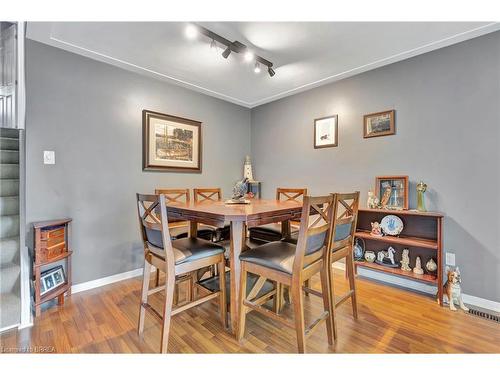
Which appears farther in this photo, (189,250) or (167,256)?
(189,250)

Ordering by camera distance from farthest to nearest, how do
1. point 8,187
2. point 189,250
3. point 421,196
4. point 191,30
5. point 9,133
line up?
point 421,196, point 9,133, point 8,187, point 191,30, point 189,250

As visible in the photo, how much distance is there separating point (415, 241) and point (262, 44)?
238 centimetres

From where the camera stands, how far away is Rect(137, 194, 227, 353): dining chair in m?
1.40

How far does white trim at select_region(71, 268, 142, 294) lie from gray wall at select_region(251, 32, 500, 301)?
8.41 feet

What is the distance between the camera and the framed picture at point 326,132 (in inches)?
118

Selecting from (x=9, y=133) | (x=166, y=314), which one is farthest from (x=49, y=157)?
(x=166, y=314)

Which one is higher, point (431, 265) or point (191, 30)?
point (191, 30)

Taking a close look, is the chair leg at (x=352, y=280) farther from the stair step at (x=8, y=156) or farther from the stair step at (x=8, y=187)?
the stair step at (x=8, y=156)

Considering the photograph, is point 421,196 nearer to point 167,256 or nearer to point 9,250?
point 167,256

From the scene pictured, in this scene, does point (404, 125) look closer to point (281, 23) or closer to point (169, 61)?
point (281, 23)

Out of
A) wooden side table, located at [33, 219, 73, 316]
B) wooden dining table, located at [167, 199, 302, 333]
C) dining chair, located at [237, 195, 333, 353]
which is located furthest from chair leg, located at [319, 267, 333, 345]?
wooden side table, located at [33, 219, 73, 316]

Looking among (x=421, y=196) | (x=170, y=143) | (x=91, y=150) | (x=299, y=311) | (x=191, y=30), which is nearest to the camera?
(x=299, y=311)

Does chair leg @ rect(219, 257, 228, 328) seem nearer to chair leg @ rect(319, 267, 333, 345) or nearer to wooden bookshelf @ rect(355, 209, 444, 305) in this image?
chair leg @ rect(319, 267, 333, 345)

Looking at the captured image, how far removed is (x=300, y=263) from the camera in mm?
1321
